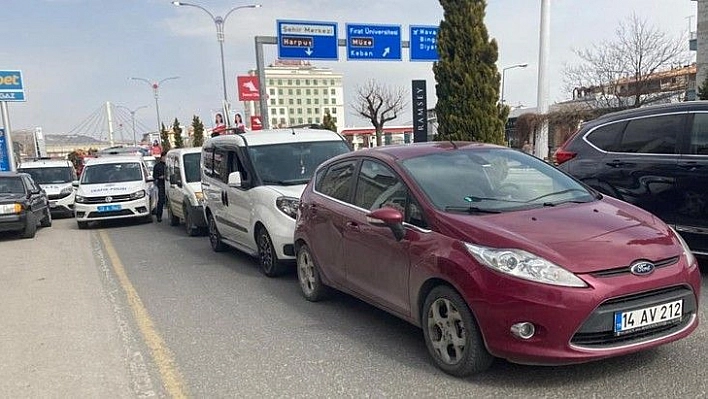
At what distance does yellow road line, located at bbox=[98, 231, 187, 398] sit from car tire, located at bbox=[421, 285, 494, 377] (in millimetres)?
1746

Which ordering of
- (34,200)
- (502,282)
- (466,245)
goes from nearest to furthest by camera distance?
(502,282) → (466,245) → (34,200)

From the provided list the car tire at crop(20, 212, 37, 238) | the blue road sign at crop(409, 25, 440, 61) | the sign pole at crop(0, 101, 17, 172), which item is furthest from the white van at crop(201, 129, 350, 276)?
the sign pole at crop(0, 101, 17, 172)

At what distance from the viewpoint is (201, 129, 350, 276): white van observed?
707 cm

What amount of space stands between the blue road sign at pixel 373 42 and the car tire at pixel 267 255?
15.5 metres

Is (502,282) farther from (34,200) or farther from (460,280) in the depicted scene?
(34,200)

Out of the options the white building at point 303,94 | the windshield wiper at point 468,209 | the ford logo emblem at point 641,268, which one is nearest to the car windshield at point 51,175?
the windshield wiper at point 468,209

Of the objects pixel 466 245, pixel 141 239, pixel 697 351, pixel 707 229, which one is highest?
pixel 466 245

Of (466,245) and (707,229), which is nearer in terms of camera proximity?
(466,245)

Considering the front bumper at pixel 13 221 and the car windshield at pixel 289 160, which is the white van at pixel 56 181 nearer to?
the front bumper at pixel 13 221

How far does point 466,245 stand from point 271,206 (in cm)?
382

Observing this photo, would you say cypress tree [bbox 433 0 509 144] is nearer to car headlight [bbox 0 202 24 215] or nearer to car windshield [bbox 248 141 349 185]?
car windshield [bbox 248 141 349 185]

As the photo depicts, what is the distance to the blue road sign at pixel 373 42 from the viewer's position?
2180 cm

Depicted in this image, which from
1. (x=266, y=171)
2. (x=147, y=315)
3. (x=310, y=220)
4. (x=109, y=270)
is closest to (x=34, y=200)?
(x=109, y=270)

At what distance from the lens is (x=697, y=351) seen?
4.14 meters
